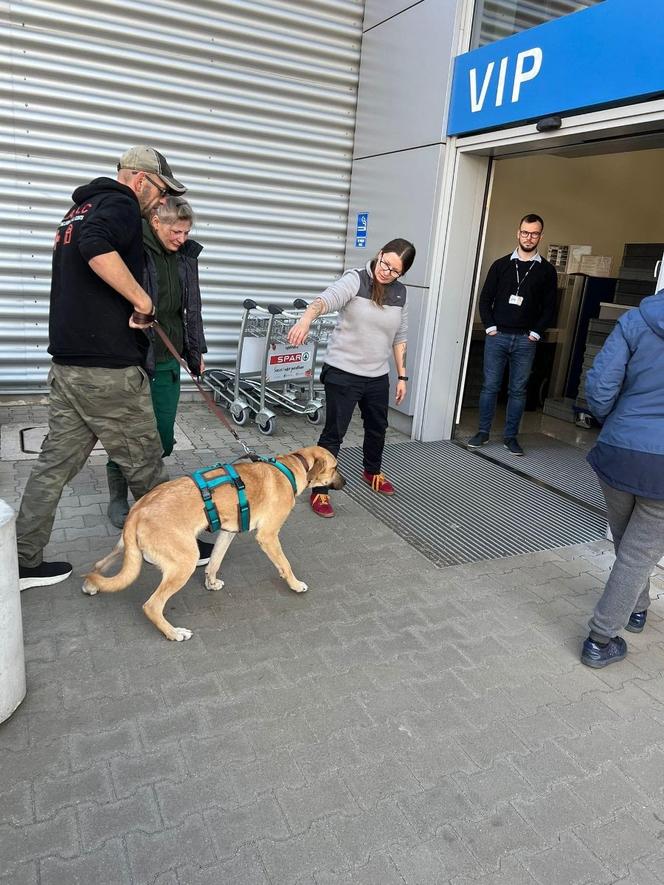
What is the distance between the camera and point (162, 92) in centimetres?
663

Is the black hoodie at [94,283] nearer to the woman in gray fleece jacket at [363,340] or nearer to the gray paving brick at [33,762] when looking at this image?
the woman in gray fleece jacket at [363,340]

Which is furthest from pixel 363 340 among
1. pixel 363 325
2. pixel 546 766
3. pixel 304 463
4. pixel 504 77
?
pixel 546 766

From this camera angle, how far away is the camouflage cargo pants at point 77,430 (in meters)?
3.28

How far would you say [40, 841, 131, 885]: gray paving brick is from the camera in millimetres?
1949

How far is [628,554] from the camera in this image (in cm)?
306

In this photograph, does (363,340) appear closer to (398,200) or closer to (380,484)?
(380,484)

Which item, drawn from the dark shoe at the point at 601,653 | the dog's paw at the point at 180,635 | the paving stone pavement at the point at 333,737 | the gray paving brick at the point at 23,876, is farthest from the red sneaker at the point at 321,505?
the gray paving brick at the point at 23,876

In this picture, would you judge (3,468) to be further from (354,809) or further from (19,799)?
(354,809)

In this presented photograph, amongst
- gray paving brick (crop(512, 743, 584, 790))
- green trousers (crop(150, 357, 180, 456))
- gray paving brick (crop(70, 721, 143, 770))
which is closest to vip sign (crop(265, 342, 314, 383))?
green trousers (crop(150, 357, 180, 456))

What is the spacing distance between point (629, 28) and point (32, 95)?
5.24 m

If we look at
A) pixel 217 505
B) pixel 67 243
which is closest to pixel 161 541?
pixel 217 505

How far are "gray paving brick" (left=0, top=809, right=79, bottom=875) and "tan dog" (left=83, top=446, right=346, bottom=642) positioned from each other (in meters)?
1.04

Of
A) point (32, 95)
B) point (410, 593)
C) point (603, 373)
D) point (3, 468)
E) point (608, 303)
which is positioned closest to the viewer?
point (603, 373)

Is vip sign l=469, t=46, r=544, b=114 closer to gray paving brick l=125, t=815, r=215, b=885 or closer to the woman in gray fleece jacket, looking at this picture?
the woman in gray fleece jacket
